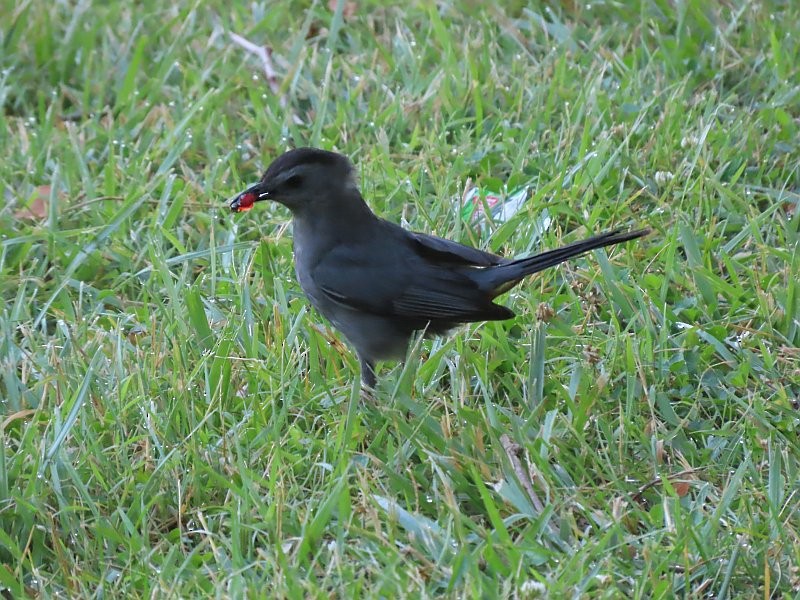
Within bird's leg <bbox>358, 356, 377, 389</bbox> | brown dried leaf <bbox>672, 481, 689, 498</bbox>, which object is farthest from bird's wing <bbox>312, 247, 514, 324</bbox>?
brown dried leaf <bbox>672, 481, 689, 498</bbox>

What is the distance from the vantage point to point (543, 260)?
13.2ft

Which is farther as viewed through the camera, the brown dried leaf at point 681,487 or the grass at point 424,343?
the brown dried leaf at point 681,487

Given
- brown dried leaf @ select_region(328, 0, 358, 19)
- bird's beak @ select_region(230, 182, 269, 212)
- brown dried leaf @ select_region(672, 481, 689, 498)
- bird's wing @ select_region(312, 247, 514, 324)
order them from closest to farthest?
1. brown dried leaf @ select_region(672, 481, 689, 498)
2. bird's wing @ select_region(312, 247, 514, 324)
3. bird's beak @ select_region(230, 182, 269, 212)
4. brown dried leaf @ select_region(328, 0, 358, 19)

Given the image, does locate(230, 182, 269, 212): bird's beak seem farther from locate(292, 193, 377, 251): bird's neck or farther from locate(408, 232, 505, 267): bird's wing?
locate(408, 232, 505, 267): bird's wing

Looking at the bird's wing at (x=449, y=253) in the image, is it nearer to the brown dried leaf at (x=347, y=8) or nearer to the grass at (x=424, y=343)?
the grass at (x=424, y=343)

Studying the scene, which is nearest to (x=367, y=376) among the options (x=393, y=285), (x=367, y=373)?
(x=367, y=373)

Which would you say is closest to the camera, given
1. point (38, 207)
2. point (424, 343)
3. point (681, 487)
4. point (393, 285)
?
point (681, 487)

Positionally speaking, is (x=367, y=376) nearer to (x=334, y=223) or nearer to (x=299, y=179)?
(x=334, y=223)

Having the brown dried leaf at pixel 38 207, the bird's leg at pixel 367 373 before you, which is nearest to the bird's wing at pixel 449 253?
the bird's leg at pixel 367 373

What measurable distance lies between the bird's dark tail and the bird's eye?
0.69m

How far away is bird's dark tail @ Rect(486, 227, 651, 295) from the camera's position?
13.1ft

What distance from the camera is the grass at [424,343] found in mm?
3510

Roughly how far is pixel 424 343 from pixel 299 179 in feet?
2.45

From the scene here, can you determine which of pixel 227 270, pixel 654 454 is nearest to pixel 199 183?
pixel 227 270
